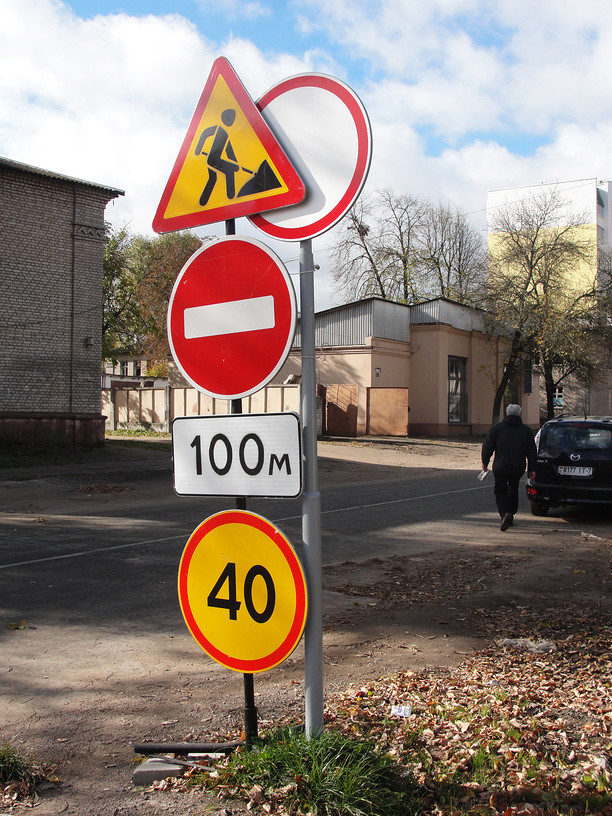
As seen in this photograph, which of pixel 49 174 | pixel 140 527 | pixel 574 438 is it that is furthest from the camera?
pixel 49 174

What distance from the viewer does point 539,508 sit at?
12258 mm

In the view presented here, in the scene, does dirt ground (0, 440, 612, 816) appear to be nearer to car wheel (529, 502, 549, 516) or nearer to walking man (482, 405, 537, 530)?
walking man (482, 405, 537, 530)

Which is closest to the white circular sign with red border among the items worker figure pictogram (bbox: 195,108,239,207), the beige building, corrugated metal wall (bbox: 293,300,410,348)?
worker figure pictogram (bbox: 195,108,239,207)

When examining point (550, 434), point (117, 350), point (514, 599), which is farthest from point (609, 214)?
point (514, 599)

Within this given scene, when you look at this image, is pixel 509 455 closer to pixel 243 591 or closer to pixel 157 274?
pixel 243 591

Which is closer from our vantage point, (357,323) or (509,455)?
(509,455)

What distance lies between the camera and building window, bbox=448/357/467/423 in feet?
129

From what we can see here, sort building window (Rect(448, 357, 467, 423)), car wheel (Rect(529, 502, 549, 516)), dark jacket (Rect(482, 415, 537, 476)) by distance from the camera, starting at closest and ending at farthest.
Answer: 1. dark jacket (Rect(482, 415, 537, 476))
2. car wheel (Rect(529, 502, 549, 516))
3. building window (Rect(448, 357, 467, 423))

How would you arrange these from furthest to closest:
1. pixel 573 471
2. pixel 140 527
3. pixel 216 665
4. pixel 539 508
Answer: pixel 539 508 < pixel 573 471 < pixel 140 527 < pixel 216 665

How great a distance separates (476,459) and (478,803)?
24436mm

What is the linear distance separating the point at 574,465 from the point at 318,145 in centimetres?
986

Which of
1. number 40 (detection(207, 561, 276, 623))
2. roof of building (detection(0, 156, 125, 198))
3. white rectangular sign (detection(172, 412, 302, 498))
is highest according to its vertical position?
roof of building (detection(0, 156, 125, 198))

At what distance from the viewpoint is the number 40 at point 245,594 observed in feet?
9.73

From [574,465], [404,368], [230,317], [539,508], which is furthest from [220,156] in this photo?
[404,368]
